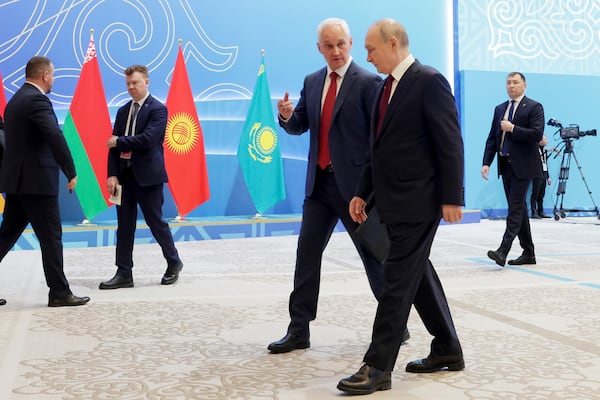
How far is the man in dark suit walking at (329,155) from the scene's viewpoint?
104 inches

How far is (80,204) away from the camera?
7.04 meters

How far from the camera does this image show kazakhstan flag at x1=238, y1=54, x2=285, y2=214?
7.51 meters

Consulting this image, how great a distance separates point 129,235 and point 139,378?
2.10 m

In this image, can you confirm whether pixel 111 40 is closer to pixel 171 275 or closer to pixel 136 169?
pixel 136 169

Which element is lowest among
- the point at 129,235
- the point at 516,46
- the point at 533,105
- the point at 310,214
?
the point at 129,235

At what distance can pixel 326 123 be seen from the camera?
107 inches

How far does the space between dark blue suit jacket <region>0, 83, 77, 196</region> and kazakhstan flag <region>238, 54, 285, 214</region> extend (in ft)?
12.9

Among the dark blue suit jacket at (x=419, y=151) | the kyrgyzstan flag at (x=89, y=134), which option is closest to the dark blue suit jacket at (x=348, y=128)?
the dark blue suit jacket at (x=419, y=151)

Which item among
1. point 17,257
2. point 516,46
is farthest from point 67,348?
point 516,46

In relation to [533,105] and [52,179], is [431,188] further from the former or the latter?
[533,105]

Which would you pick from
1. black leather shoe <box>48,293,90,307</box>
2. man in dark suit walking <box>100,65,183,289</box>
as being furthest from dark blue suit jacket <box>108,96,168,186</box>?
black leather shoe <box>48,293,90,307</box>

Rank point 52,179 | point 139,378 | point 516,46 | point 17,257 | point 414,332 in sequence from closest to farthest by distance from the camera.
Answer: point 139,378
point 414,332
point 52,179
point 17,257
point 516,46

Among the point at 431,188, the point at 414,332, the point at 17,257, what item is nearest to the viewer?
the point at 431,188

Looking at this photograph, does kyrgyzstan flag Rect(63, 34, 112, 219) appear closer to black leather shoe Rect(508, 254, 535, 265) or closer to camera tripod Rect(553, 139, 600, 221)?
black leather shoe Rect(508, 254, 535, 265)
